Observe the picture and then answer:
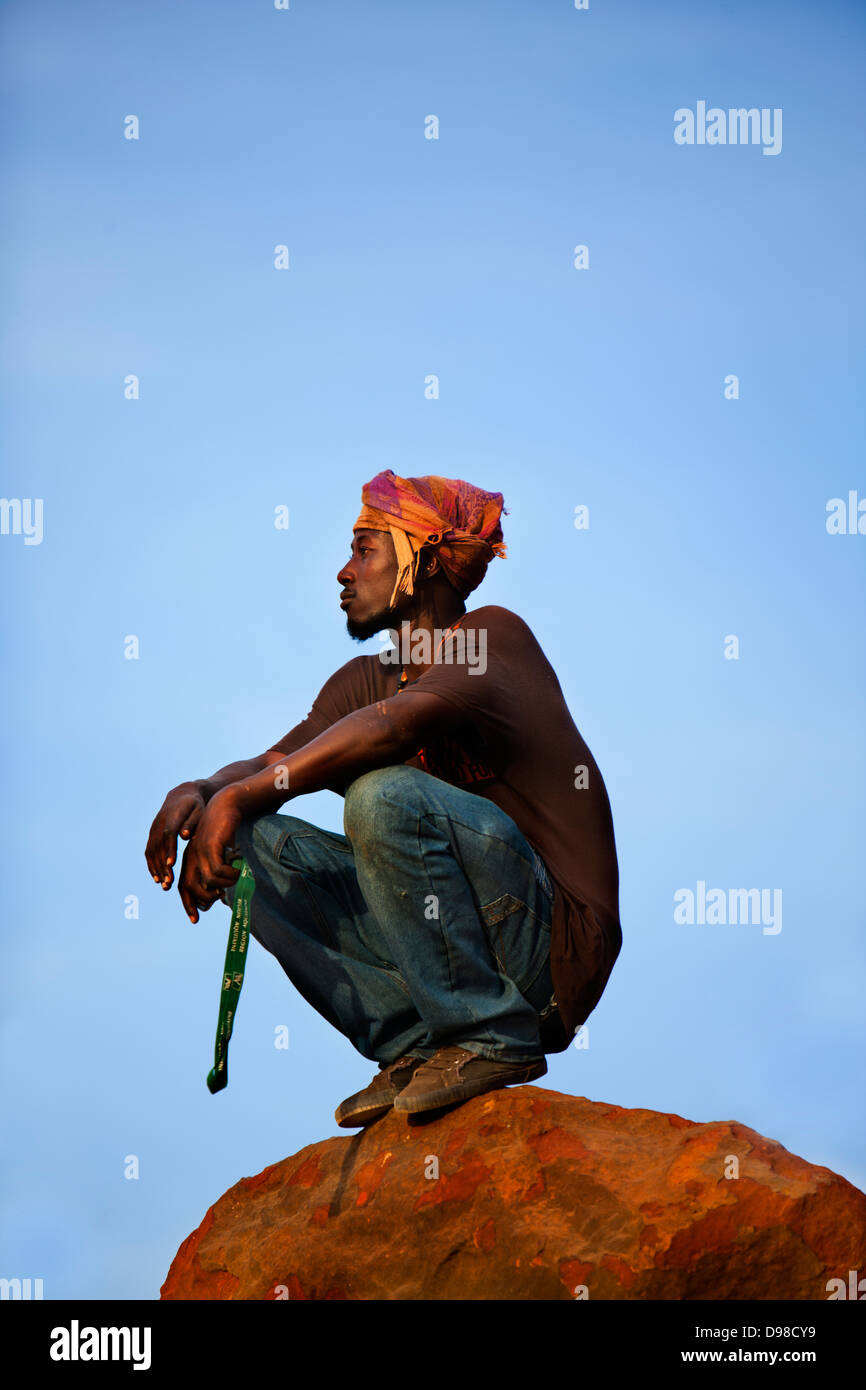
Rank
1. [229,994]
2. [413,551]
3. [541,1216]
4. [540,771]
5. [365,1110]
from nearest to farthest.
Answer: [541,1216], [229,994], [365,1110], [540,771], [413,551]

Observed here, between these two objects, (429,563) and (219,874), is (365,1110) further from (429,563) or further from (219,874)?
(429,563)

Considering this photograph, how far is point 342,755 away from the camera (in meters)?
5.91

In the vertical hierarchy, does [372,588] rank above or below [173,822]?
above

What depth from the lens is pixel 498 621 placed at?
643 centimetres

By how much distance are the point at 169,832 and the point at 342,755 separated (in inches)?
29.7

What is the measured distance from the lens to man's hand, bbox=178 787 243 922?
19.5 ft

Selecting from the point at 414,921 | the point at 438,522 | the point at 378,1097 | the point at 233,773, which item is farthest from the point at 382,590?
the point at 378,1097

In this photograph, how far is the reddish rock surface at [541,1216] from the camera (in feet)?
16.5

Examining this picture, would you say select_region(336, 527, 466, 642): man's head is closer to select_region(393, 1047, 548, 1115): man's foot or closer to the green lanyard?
the green lanyard
